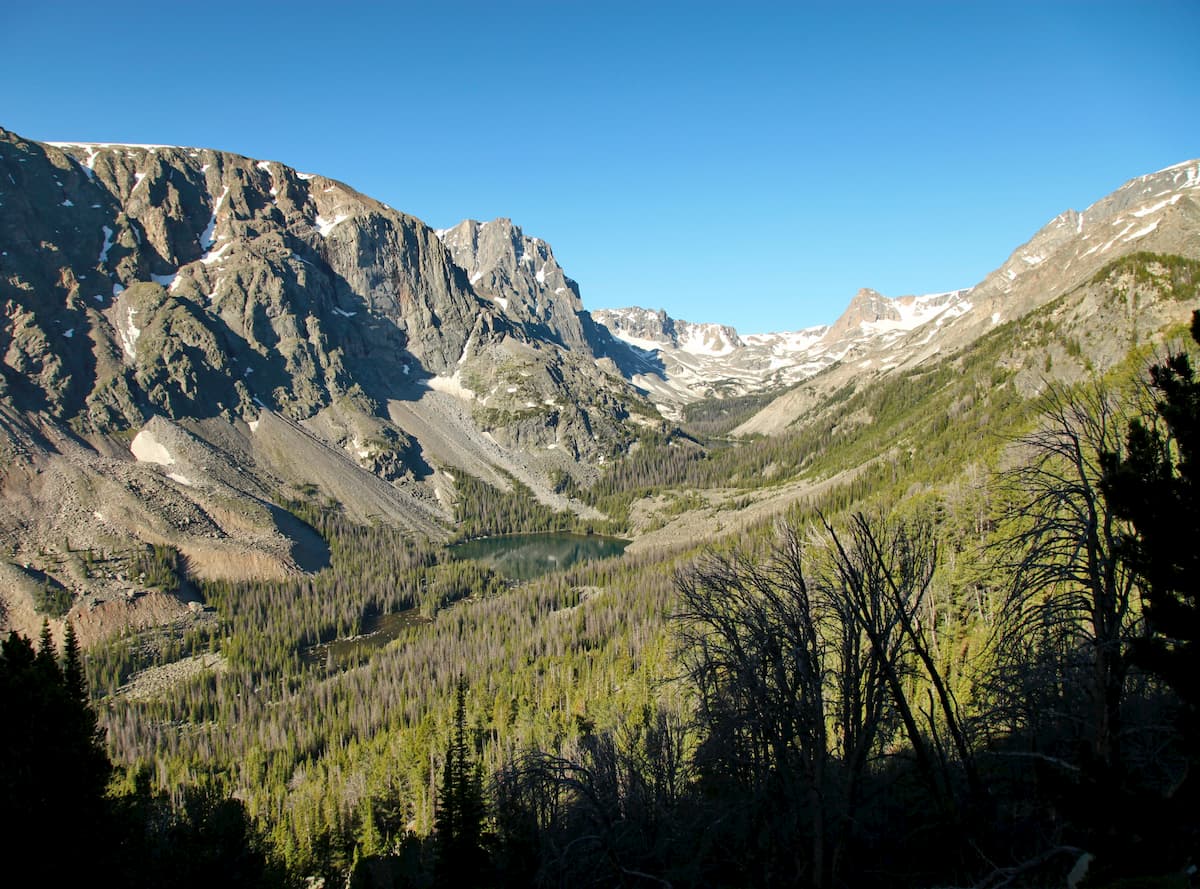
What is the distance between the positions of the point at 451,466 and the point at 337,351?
165 feet

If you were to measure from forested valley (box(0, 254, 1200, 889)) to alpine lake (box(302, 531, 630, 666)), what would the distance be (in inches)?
76.1

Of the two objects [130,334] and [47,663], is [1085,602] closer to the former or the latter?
[47,663]

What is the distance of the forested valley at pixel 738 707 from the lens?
32.9 ft

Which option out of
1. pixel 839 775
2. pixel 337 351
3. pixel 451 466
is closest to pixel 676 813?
pixel 839 775

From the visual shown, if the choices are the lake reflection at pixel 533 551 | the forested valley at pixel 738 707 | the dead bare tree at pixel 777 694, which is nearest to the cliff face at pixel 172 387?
the lake reflection at pixel 533 551

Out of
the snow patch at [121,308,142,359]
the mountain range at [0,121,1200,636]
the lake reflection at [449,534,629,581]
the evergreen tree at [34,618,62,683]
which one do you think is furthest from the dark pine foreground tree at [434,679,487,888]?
the snow patch at [121,308,142,359]

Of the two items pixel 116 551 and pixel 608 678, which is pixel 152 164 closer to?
pixel 116 551

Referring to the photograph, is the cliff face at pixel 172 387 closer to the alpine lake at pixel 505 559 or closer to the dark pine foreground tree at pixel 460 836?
the alpine lake at pixel 505 559

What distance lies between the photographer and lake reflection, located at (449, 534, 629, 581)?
132 meters

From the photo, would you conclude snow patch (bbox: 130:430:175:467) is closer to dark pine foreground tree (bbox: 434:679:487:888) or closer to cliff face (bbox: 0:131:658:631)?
cliff face (bbox: 0:131:658:631)

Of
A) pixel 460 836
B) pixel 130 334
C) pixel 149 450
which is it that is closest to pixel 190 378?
pixel 130 334

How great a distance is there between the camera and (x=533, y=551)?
5817 inches

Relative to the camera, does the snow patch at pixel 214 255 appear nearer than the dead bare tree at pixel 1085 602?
No

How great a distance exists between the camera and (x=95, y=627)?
8500 centimetres
